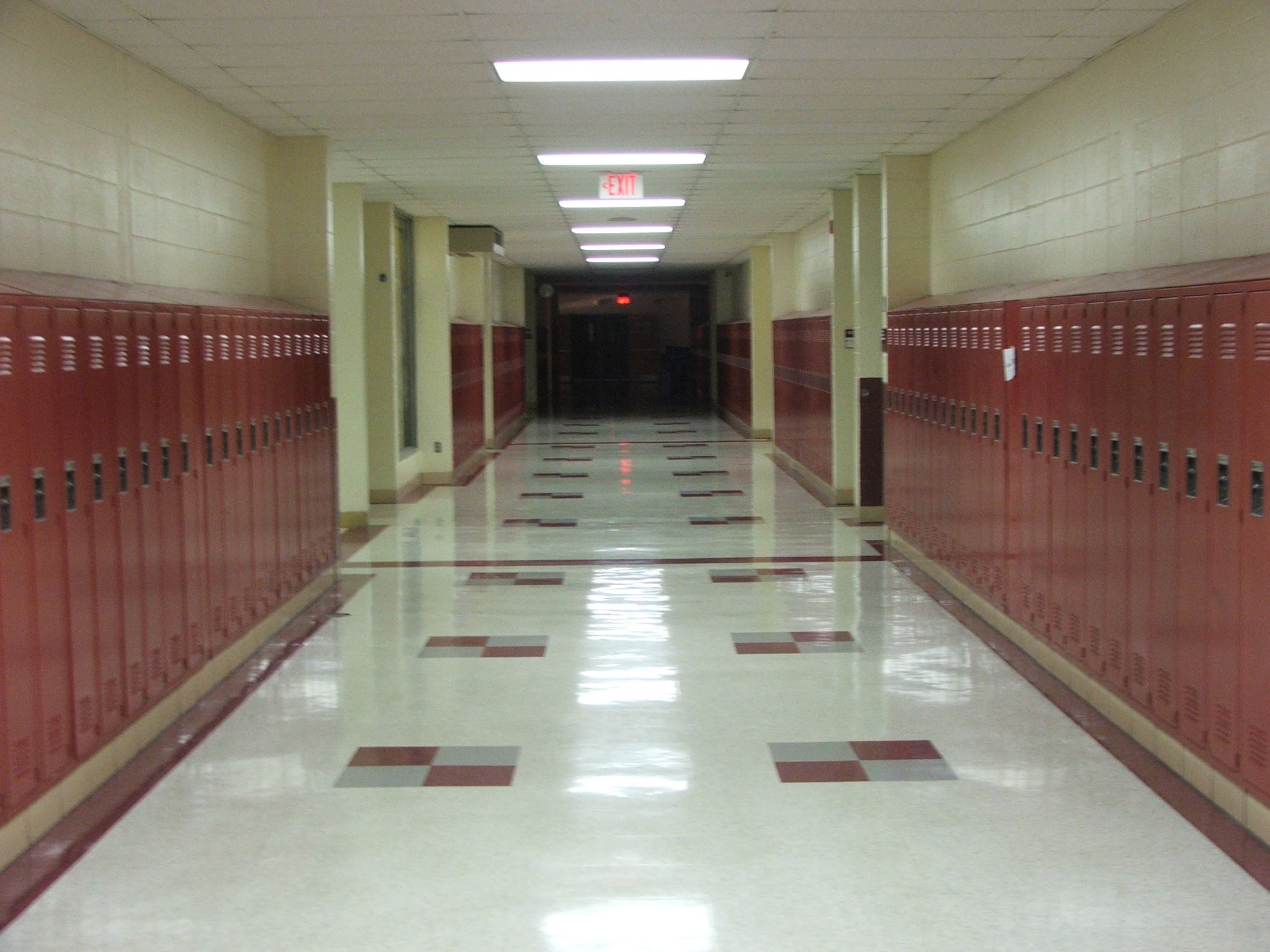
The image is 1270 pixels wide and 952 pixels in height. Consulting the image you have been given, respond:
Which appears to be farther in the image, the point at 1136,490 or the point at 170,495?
the point at 170,495

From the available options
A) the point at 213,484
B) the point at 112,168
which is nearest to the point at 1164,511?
the point at 213,484

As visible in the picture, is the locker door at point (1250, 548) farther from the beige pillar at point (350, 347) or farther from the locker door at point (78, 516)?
the beige pillar at point (350, 347)

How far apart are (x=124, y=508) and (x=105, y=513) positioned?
7.1 inches

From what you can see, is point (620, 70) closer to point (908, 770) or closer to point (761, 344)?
point (908, 770)

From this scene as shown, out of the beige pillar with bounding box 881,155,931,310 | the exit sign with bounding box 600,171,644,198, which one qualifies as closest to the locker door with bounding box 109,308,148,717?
the exit sign with bounding box 600,171,644,198

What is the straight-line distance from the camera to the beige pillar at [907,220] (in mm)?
8977

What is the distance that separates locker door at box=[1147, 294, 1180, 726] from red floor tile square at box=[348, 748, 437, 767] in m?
2.17

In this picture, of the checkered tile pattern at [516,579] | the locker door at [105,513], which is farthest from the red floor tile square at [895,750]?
the checkered tile pattern at [516,579]

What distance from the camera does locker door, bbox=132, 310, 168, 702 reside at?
441 cm

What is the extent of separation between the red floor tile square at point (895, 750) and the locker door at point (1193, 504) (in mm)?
734

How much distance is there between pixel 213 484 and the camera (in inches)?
208

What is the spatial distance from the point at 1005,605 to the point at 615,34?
9.28 ft

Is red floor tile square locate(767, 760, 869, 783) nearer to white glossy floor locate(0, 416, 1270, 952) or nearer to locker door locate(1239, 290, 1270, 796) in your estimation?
white glossy floor locate(0, 416, 1270, 952)

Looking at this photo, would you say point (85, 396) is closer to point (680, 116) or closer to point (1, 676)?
point (1, 676)
